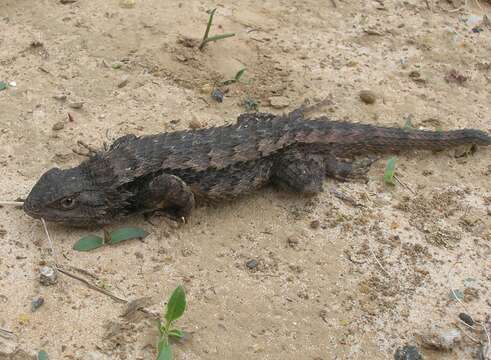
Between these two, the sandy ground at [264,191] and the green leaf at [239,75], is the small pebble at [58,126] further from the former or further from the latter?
the green leaf at [239,75]

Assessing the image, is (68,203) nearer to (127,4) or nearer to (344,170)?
(344,170)

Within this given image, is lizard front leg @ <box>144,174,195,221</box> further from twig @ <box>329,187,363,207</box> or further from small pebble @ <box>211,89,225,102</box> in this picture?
small pebble @ <box>211,89,225,102</box>

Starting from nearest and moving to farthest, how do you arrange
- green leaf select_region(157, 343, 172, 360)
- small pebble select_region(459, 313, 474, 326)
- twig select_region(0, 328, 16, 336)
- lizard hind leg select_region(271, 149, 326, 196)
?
green leaf select_region(157, 343, 172, 360), twig select_region(0, 328, 16, 336), small pebble select_region(459, 313, 474, 326), lizard hind leg select_region(271, 149, 326, 196)

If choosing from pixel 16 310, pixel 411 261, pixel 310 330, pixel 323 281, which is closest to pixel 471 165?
pixel 411 261

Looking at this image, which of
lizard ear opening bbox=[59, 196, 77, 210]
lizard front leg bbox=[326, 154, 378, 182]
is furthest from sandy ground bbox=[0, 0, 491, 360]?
lizard ear opening bbox=[59, 196, 77, 210]

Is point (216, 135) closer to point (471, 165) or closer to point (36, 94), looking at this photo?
point (36, 94)

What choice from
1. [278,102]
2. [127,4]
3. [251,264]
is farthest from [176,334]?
[127,4]

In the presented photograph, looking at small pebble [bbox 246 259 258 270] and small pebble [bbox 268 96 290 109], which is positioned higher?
small pebble [bbox 268 96 290 109]
